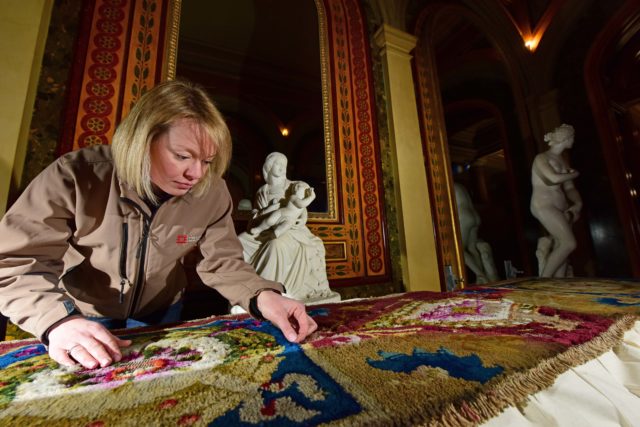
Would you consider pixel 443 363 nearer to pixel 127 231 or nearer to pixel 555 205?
pixel 127 231

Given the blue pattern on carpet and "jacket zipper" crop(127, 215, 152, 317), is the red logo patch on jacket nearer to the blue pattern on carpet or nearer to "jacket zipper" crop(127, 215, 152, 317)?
"jacket zipper" crop(127, 215, 152, 317)

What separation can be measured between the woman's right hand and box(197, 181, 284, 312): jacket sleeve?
1.14 ft

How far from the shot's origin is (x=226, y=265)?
0.95 metres

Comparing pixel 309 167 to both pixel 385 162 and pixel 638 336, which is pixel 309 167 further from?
pixel 638 336

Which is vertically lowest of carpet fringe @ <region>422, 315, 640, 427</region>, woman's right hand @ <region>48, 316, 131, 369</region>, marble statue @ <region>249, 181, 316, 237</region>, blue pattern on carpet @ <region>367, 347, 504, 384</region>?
carpet fringe @ <region>422, 315, 640, 427</region>

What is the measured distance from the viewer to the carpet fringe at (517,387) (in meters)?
0.41

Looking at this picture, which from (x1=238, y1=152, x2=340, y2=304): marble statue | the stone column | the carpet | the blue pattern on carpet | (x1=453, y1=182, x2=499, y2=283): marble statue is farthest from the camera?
(x1=453, y1=182, x2=499, y2=283): marble statue

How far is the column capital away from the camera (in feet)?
10.5

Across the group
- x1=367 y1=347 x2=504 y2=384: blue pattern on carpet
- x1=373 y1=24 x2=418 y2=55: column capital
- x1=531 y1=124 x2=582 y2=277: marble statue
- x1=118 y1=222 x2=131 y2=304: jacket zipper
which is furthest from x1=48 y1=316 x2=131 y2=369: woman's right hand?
x1=531 y1=124 x2=582 y2=277: marble statue

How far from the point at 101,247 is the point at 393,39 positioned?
3.58m

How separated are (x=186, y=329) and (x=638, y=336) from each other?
1.50 metres

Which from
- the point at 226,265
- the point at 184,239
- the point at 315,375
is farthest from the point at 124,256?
the point at 315,375

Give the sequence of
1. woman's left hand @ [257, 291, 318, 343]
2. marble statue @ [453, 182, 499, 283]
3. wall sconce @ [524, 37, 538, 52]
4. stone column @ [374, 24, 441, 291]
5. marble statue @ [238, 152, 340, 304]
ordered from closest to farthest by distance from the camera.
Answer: woman's left hand @ [257, 291, 318, 343], marble statue @ [238, 152, 340, 304], stone column @ [374, 24, 441, 291], marble statue @ [453, 182, 499, 283], wall sconce @ [524, 37, 538, 52]

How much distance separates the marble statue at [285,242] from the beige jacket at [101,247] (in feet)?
2.36
